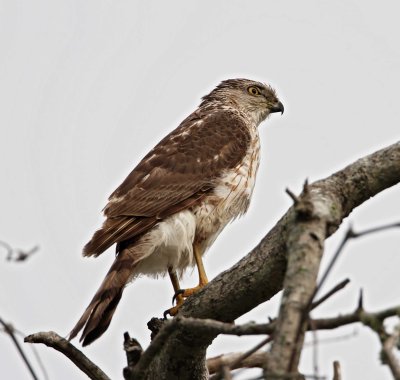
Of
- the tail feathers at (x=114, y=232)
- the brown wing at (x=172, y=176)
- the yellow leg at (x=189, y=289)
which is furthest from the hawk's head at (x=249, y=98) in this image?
the tail feathers at (x=114, y=232)

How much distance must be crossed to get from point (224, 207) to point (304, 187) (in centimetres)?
328

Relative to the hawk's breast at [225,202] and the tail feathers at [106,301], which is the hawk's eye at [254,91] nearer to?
the hawk's breast at [225,202]

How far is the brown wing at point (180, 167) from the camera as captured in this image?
638 centimetres

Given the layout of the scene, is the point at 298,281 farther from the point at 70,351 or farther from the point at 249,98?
the point at 249,98

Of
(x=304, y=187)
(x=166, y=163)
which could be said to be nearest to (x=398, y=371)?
(x=304, y=187)

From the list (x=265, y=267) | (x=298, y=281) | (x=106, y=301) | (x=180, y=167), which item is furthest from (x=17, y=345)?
(x=180, y=167)

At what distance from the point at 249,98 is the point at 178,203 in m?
2.64

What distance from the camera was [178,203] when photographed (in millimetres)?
6430

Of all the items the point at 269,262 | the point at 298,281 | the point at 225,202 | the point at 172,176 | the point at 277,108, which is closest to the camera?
the point at 298,281

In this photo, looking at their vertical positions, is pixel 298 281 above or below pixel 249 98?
below

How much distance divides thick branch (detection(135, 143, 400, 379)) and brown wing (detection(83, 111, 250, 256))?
4.92 ft

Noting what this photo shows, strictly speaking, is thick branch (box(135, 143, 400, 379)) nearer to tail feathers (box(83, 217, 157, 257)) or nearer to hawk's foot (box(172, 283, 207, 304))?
tail feathers (box(83, 217, 157, 257))

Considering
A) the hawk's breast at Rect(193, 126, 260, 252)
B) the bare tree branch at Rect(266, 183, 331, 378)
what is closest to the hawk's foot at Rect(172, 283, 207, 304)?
the hawk's breast at Rect(193, 126, 260, 252)

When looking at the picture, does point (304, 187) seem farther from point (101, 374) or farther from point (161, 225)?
point (161, 225)
